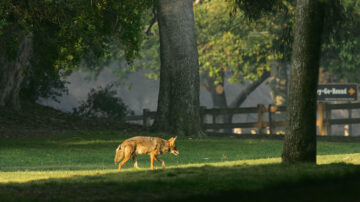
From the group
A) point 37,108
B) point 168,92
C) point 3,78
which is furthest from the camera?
point 37,108

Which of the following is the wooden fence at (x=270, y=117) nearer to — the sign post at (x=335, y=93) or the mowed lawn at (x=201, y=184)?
the sign post at (x=335, y=93)

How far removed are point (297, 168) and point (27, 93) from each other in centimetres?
2888

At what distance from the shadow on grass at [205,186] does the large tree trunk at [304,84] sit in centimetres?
201

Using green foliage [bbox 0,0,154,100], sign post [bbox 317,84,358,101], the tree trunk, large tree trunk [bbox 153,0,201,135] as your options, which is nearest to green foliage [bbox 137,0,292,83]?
the tree trunk

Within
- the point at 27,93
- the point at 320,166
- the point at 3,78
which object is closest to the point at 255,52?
the point at 27,93

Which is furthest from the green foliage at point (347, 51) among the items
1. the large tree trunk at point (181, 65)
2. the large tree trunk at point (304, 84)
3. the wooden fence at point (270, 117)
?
the large tree trunk at point (304, 84)

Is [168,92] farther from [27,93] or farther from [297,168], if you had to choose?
[297,168]

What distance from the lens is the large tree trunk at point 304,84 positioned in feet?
55.5

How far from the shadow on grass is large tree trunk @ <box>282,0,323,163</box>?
2.01 m

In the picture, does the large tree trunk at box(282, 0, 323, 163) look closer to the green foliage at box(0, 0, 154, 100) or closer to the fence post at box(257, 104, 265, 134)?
the green foliage at box(0, 0, 154, 100)

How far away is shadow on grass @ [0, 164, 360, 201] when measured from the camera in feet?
37.6

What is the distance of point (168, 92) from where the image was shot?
112ft

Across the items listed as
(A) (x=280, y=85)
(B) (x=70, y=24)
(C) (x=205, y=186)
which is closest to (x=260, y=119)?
(A) (x=280, y=85)

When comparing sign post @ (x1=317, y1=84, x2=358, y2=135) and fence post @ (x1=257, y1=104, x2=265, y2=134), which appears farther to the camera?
sign post @ (x1=317, y1=84, x2=358, y2=135)
